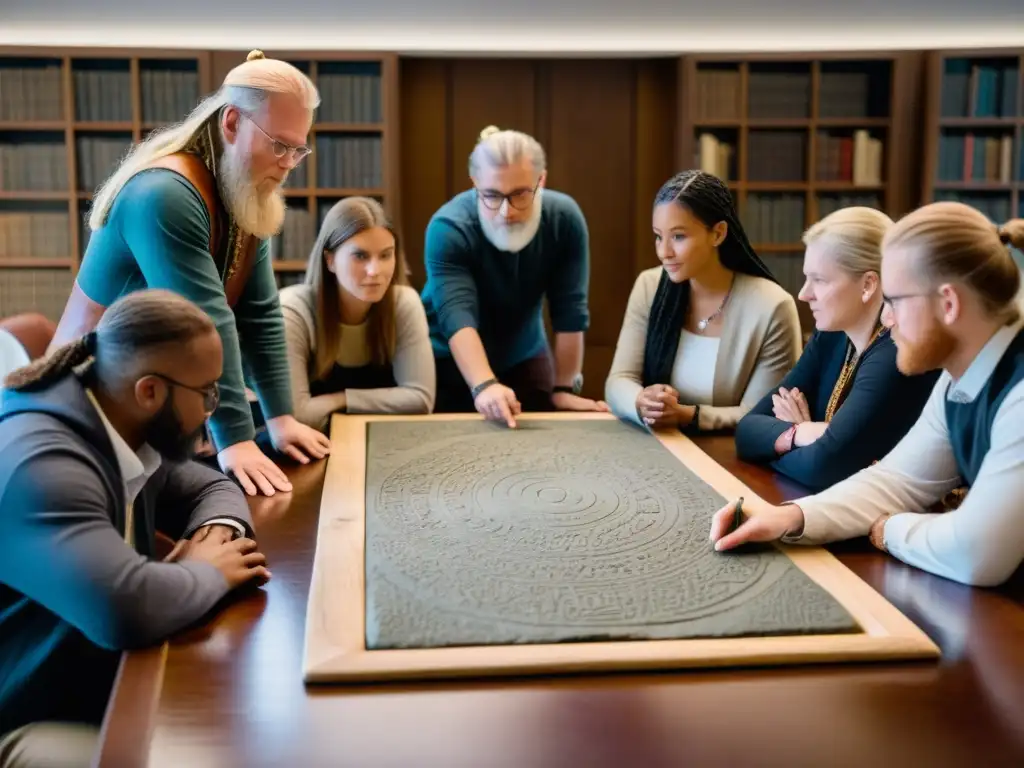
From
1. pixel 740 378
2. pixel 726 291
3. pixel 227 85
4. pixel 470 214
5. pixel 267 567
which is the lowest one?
pixel 267 567

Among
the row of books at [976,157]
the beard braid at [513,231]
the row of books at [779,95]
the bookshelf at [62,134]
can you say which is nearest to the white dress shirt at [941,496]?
the beard braid at [513,231]

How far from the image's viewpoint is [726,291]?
2500mm

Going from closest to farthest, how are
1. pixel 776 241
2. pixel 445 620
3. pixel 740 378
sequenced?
pixel 445 620 → pixel 740 378 → pixel 776 241

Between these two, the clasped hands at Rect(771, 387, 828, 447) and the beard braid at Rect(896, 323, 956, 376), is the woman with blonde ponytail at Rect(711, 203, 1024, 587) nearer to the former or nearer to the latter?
the beard braid at Rect(896, 323, 956, 376)

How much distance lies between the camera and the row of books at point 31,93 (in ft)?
15.6

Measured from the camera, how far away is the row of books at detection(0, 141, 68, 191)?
15.9 feet

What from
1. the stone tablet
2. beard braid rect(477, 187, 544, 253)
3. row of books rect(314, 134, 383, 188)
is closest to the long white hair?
the stone tablet

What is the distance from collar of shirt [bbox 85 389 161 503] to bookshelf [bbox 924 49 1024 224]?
4.63 meters

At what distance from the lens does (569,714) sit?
1.03m

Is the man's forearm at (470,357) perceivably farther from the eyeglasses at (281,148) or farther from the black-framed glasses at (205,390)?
the black-framed glasses at (205,390)

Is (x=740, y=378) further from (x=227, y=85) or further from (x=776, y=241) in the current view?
(x=776, y=241)

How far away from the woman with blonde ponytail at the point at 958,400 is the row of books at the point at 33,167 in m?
4.48

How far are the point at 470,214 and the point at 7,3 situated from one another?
131 inches

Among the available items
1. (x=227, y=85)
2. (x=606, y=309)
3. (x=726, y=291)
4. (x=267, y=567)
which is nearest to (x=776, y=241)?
(x=606, y=309)
